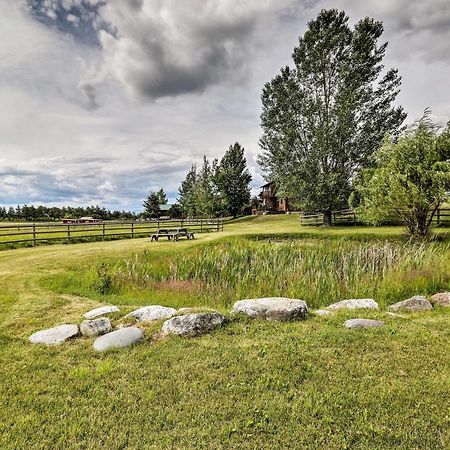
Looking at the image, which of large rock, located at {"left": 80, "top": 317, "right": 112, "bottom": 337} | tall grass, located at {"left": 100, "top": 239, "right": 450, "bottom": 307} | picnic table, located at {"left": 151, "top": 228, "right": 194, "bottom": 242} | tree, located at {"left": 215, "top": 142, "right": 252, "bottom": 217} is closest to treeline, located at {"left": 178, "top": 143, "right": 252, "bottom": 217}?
tree, located at {"left": 215, "top": 142, "right": 252, "bottom": 217}

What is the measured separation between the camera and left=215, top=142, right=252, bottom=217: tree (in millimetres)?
45844

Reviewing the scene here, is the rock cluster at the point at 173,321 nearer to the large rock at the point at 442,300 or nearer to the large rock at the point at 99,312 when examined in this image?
the large rock at the point at 99,312

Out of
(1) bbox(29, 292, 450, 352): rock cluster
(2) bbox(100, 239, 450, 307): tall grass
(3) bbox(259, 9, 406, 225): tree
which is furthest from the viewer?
(3) bbox(259, 9, 406, 225): tree

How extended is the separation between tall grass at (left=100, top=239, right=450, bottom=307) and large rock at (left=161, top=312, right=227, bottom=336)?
2639 mm

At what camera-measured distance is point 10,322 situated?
5617 millimetres

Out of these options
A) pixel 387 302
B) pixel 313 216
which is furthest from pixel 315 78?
pixel 387 302

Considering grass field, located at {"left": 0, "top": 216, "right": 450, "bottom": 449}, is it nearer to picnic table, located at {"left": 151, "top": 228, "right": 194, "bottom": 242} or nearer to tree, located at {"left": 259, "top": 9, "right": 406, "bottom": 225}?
picnic table, located at {"left": 151, "top": 228, "right": 194, "bottom": 242}

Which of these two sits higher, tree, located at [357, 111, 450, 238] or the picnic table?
tree, located at [357, 111, 450, 238]

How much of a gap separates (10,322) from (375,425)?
18.5 feet

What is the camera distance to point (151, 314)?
5676 millimetres

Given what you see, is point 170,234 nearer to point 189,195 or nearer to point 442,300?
point 442,300

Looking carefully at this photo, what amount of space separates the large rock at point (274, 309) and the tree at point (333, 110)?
61.8 feet

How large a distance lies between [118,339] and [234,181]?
42.7 m

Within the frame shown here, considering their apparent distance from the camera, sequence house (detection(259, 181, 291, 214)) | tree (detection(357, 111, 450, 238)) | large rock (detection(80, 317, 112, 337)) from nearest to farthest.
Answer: large rock (detection(80, 317, 112, 337)) → tree (detection(357, 111, 450, 238)) → house (detection(259, 181, 291, 214))
